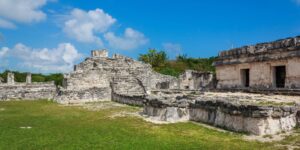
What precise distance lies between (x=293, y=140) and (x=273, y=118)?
0.76 meters

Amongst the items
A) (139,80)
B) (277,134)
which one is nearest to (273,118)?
(277,134)

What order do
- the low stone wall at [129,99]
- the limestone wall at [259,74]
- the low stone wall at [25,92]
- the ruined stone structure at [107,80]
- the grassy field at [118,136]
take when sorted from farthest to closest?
the low stone wall at [25,92] → the ruined stone structure at [107,80] → the low stone wall at [129,99] → the limestone wall at [259,74] → the grassy field at [118,136]

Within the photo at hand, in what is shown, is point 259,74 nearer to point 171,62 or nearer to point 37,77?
point 37,77

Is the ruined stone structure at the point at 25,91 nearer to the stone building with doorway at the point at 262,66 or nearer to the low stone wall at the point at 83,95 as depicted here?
the low stone wall at the point at 83,95

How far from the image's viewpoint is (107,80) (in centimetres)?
2302

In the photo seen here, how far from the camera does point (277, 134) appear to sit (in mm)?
6973

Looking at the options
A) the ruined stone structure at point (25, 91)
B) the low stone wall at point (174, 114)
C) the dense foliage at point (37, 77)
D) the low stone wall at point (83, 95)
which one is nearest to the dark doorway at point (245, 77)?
the low stone wall at point (174, 114)

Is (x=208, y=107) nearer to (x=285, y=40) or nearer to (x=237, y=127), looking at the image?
(x=237, y=127)

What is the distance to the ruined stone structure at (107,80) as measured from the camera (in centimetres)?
1986

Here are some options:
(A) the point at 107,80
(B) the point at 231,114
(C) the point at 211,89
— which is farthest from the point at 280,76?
(A) the point at 107,80

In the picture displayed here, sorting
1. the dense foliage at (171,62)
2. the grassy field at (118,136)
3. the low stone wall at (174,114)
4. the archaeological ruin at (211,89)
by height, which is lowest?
the grassy field at (118,136)

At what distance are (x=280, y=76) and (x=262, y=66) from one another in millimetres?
796

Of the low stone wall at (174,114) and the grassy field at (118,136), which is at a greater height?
the low stone wall at (174,114)

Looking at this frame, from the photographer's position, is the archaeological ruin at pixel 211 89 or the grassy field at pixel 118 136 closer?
the grassy field at pixel 118 136
